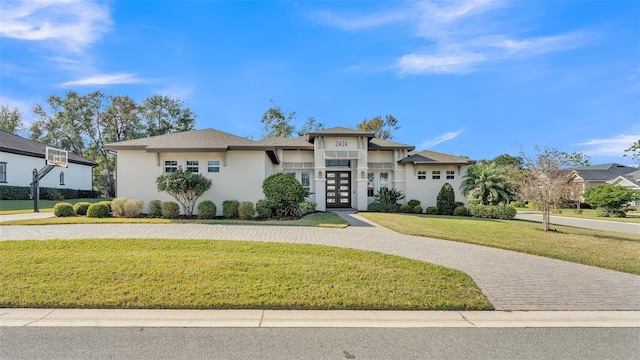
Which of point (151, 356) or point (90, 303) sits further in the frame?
point (90, 303)

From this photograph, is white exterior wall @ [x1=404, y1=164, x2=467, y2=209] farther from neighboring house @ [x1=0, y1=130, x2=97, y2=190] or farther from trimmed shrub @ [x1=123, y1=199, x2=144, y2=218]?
neighboring house @ [x1=0, y1=130, x2=97, y2=190]

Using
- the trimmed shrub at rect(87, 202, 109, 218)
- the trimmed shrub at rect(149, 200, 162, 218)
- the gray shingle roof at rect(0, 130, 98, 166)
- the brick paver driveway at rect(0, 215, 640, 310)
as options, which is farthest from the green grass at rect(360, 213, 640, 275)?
the gray shingle roof at rect(0, 130, 98, 166)

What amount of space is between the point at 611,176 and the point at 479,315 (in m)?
50.6

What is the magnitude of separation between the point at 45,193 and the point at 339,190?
21970 millimetres

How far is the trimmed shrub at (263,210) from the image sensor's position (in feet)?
47.0

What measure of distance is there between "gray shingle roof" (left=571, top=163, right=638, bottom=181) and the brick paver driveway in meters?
40.8

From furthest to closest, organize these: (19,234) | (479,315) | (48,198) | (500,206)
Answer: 1. (48,198)
2. (500,206)
3. (19,234)
4. (479,315)

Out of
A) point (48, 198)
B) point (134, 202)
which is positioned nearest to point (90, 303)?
point (134, 202)

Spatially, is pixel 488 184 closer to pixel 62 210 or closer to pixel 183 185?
pixel 183 185

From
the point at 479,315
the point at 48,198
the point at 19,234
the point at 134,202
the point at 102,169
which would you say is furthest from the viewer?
the point at 102,169

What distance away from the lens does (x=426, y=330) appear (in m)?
4.24

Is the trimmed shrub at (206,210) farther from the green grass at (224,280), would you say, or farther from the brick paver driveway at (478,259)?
the green grass at (224,280)

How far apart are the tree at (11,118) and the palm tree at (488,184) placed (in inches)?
1934

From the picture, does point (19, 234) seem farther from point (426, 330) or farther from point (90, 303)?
point (426, 330)
